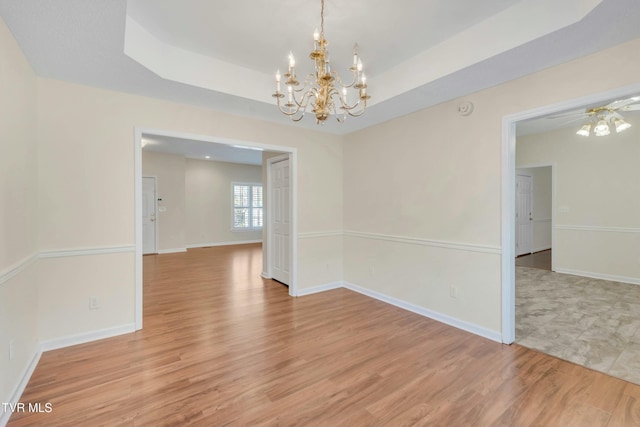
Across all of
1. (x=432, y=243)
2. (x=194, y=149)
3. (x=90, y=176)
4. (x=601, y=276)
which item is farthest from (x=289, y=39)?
(x=601, y=276)

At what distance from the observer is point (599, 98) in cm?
223

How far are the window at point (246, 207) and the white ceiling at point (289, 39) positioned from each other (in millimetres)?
6749

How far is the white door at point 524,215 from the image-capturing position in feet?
22.7

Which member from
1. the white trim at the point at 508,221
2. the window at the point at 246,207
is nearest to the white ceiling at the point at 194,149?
the window at the point at 246,207

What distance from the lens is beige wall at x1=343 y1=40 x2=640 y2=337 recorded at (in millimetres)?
2514

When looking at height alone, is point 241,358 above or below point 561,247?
below

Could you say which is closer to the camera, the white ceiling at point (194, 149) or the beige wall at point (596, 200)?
the beige wall at point (596, 200)

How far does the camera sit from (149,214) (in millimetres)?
7613

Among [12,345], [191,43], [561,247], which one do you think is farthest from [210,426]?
[561,247]

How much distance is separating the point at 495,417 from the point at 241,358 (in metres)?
1.94

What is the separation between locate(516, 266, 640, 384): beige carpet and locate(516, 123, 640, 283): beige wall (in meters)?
0.47

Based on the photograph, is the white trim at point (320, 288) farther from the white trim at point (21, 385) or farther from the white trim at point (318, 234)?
the white trim at point (21, 385)

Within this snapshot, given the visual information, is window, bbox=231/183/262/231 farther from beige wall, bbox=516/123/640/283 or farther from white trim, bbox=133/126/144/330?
beige wall, bbox=516/123/640/283

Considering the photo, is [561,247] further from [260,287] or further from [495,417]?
[260,287]
